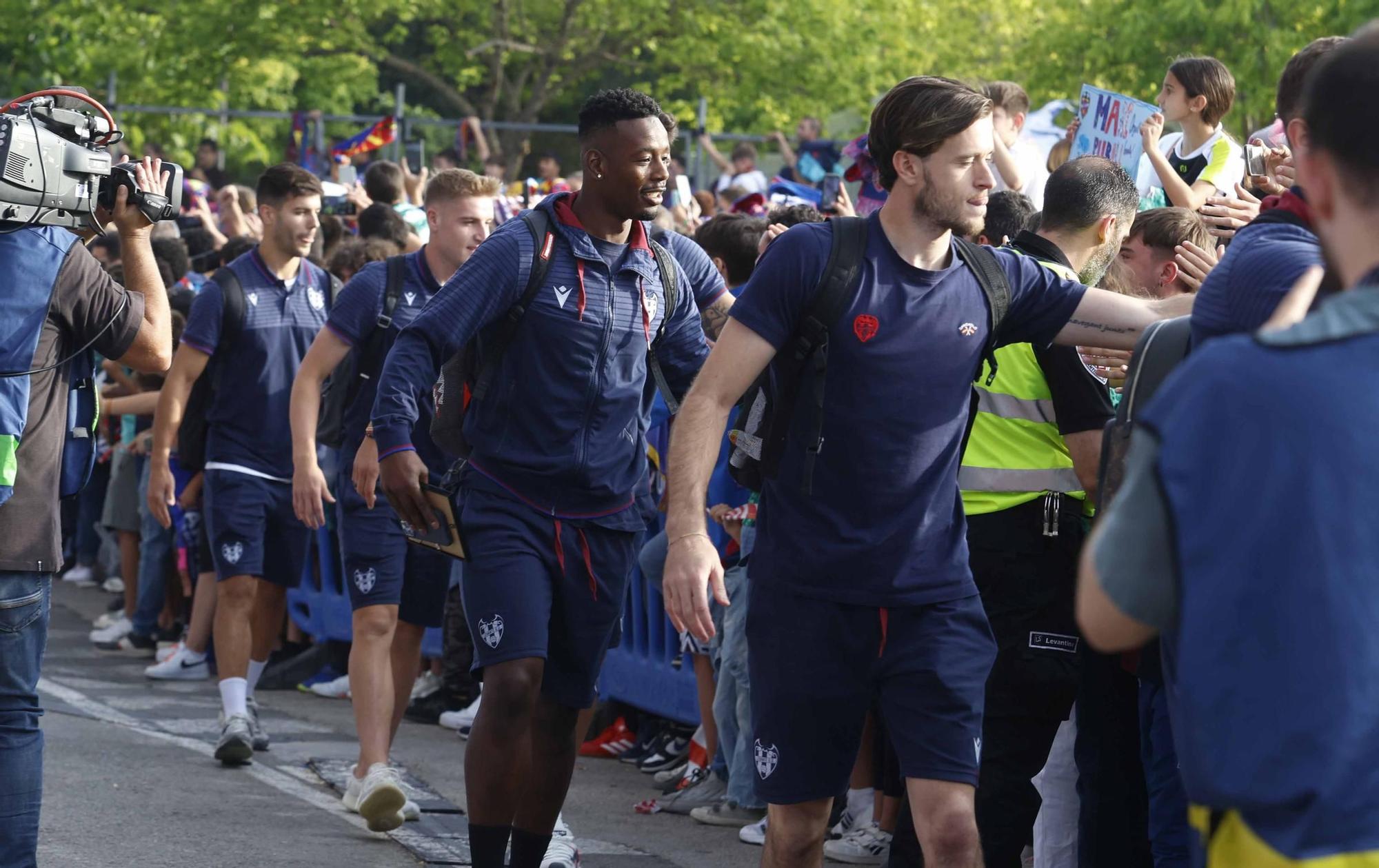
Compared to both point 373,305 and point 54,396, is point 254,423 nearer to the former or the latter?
point 373,305

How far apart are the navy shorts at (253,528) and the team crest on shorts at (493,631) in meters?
3.13

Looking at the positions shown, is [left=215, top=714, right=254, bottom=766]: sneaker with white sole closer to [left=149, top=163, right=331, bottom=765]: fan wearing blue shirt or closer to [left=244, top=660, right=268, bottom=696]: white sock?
[left=149, top=163, right=331, bottom=765]: fan wearing blue shirt

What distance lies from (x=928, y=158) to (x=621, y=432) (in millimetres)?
1496

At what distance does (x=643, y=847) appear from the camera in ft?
22.1

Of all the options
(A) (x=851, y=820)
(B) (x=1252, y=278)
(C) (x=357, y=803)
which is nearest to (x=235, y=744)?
(C) (x=357, y=803)

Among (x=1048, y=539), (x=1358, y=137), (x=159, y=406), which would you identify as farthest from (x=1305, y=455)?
(x=159, y=406)

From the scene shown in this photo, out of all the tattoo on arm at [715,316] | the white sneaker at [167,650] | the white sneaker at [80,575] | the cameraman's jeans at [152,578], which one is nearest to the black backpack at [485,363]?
the tattoo on arm at [715,316]

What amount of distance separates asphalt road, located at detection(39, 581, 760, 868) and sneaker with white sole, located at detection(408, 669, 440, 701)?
0.26 metres

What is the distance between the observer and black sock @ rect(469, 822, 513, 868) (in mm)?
5285

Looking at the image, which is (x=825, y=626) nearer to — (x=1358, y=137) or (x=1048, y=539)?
(x=1048, y=539)

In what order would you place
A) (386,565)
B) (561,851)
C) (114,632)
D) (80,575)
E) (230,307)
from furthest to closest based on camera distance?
1. (80,575)
2. (114,632)
3. (230,307)
4. (386,565)
5. (561,851)

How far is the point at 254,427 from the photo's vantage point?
8.25m

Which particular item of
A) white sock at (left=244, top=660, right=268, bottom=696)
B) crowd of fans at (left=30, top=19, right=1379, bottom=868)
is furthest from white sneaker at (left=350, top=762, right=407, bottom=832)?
white sock at (left=244, top=660, right=268, bottom=696)

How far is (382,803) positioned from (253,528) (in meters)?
1.97
